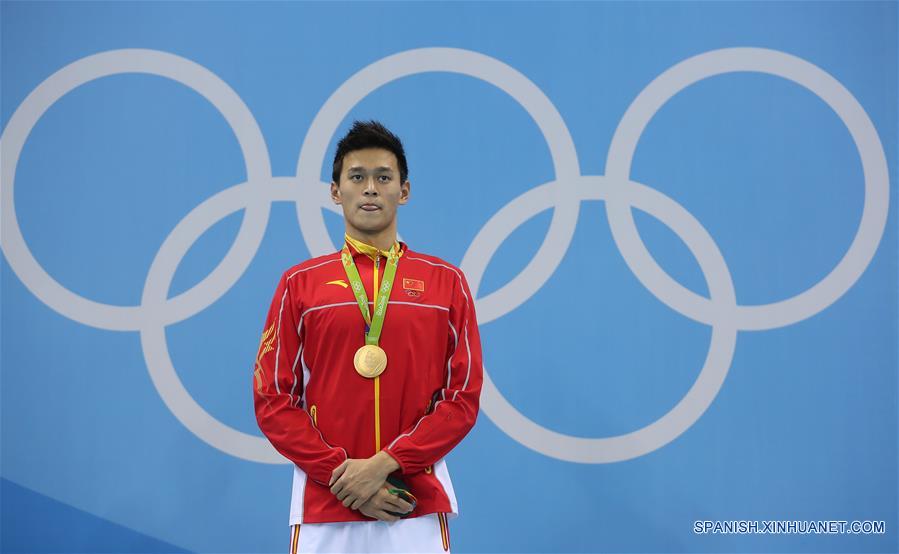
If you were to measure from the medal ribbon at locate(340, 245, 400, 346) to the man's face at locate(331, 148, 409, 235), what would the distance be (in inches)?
4.0

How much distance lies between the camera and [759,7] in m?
3.73

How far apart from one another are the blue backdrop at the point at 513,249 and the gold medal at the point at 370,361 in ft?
4.76

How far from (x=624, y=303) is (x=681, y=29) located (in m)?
1.37

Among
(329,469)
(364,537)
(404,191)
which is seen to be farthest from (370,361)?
(404,191)

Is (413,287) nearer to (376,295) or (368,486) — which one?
(376,295)

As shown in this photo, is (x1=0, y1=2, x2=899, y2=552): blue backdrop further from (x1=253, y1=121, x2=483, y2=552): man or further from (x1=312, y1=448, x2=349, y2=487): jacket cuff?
(x1=312, y1=448, x2=349, y2=487): jacket cuff

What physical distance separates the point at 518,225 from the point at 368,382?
1674 mm

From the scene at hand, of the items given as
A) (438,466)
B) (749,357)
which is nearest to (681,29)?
(749,357)

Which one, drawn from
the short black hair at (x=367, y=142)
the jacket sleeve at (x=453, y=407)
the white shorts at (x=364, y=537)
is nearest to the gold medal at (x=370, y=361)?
the jacket sleeve at (x=453, y=407)

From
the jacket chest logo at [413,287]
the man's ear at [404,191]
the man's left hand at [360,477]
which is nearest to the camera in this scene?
the man's left hand at [360,477]

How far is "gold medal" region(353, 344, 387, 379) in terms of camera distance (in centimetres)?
218

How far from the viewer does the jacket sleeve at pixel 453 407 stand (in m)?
2.11

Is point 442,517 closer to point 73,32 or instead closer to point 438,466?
point 438,466

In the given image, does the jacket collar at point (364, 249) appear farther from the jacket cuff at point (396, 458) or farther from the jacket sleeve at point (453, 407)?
the jacket cuff at point (396, 458)
